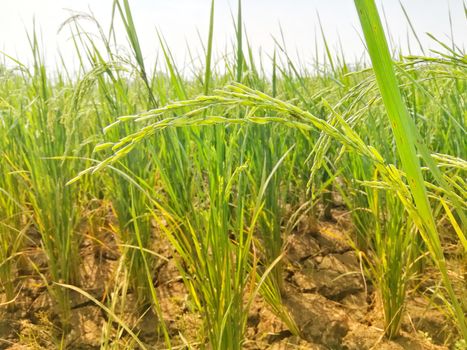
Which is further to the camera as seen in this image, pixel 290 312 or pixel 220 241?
pixel 290 312

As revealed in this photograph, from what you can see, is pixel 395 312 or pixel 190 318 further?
pixel 190 318

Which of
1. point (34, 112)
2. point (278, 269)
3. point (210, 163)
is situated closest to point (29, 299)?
point (34, 112)

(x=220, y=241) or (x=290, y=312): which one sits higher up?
(x=220, y=241)

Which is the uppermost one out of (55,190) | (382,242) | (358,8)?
(358,8)

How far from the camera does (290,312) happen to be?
1642 mm

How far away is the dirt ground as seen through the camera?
1.53m

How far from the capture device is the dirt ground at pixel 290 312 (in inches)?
60.2

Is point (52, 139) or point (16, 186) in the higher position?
point (52, 139)

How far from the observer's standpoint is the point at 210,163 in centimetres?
123

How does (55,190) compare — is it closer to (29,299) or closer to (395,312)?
(29,299)

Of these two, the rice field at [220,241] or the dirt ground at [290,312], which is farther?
the dirt ground at [290,312]

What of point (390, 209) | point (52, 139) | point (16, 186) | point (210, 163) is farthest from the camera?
point (16, 186)

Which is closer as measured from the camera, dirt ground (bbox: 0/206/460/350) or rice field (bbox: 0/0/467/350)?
rice field (bbox: 0/0/467/350)

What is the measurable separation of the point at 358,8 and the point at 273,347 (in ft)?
3.85
